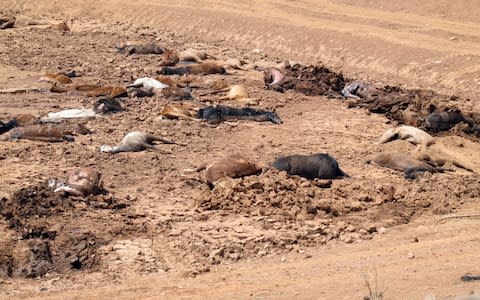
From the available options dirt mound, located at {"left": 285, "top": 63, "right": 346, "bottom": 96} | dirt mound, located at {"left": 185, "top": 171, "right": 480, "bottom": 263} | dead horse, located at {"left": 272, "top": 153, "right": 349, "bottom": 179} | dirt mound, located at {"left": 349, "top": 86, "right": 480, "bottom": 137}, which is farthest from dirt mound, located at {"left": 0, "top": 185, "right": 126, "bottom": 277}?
dirt mound, located at {"left": 285, "top": 63, "right": 346, "bottom": 96}

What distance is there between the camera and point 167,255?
9.67 m

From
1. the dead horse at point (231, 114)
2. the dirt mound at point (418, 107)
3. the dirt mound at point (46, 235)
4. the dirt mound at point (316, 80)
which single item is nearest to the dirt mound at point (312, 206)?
the dirt mound at point (46, 235)

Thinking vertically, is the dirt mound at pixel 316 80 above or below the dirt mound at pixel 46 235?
below

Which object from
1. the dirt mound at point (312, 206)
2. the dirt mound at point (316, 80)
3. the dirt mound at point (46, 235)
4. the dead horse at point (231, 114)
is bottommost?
the dirt mound at point (316, 80)

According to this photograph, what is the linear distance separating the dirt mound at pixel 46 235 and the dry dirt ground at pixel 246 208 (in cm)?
2

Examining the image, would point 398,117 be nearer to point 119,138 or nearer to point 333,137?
point 333,137

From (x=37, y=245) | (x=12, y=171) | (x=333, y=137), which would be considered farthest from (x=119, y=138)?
(x=37, y=245)

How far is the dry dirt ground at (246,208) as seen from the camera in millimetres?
8703

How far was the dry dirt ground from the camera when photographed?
8703 mm

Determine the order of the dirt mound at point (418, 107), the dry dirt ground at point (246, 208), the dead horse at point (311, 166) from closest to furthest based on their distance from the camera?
the dry dirt ground at point (246, 208) → the dead horse at point (311, 166) → the dirt mound at point (418, 107)

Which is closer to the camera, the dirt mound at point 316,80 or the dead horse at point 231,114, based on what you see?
the dead horse at point 231,114

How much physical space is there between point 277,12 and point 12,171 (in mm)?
15333

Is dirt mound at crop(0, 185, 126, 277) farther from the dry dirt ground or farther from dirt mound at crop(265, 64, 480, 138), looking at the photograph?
dirt mound at crop(265, 64, 480, 138)

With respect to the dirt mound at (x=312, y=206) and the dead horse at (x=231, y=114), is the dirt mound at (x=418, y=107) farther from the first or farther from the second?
the dirt mound at (x=312, y=206)
